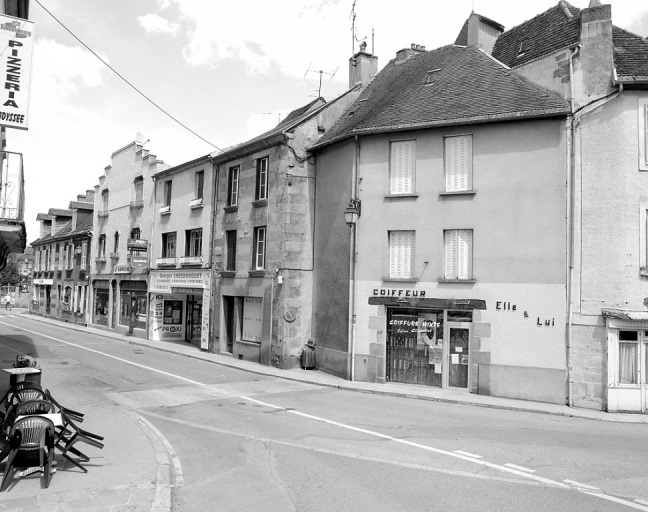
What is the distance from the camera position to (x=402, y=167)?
61.0ft

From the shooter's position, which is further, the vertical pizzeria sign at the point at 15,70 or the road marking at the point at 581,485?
the vertical pizzeria sign at the point at 15,70

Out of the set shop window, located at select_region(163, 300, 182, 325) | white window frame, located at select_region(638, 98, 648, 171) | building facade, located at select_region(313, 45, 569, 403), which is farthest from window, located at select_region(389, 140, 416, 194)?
shop window, located at select_region(163, 300, 182, 325)

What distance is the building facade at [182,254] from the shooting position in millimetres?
26891

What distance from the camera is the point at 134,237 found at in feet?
111

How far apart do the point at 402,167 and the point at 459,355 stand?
6.47 metres

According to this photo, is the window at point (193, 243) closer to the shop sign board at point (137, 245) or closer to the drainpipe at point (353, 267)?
the shop sign board at point (137, 245)

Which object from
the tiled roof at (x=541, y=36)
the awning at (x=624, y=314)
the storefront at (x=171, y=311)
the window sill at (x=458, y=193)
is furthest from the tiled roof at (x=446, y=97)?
the storefront at (x=171, y=311)

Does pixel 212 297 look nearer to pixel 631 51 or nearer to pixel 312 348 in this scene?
pixel 312 348

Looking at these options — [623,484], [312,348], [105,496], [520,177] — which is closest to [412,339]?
[312,348]

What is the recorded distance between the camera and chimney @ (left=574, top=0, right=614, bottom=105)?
614 inches

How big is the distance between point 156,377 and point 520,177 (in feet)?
42.6

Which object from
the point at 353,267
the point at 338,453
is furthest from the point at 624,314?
the point at 338,453

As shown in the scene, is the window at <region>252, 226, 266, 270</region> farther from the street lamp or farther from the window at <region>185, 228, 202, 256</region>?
the street lamp

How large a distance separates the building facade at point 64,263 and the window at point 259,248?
836 inches
